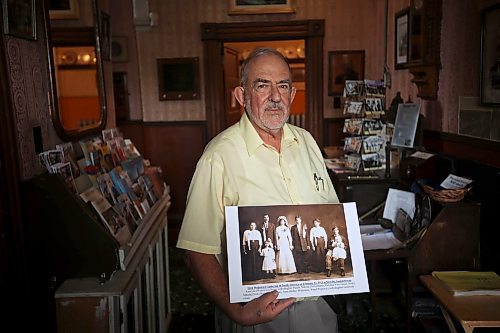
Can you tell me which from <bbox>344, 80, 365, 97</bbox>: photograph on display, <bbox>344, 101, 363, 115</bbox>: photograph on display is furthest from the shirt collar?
<bbox>344, 80, 365, 97</bbox>: photograph on display

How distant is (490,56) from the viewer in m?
2.30

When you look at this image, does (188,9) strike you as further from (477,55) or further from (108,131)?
(477,55)

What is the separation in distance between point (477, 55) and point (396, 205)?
3.10 feet

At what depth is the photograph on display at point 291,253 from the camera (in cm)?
125

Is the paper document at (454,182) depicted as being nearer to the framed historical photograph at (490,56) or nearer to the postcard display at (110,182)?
the framed historical photograph at (490,56)

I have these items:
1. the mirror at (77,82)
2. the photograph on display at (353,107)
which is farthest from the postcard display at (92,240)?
the photograph on display at (353,107)

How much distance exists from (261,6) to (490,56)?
115 inches

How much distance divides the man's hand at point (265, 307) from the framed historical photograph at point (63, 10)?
5.16 ft

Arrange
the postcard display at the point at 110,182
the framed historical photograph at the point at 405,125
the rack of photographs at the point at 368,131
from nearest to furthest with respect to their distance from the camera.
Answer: the postcard display at the point at 110,182
the framed historical photograph at the point at 405,125
the rack of photographs at the point at 368,131

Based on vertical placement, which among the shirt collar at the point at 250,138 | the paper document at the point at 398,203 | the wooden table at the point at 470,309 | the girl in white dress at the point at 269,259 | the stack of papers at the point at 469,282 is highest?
the shirt collar at the point at 250,138

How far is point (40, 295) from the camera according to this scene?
1.77 m

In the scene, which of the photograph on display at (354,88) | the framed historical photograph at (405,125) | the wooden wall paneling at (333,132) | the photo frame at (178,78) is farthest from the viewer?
the wooden wall paneling at (333,132)

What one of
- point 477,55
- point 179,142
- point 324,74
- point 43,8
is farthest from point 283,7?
point 43,8

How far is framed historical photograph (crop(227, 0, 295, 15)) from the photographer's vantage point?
477 centimetres
